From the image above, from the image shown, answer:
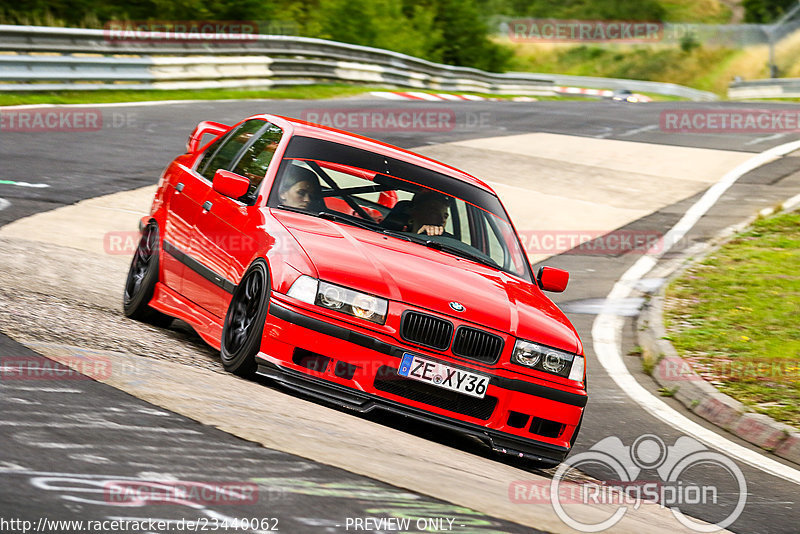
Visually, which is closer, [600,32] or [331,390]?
[331,390]

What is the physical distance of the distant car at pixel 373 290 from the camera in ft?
17.9

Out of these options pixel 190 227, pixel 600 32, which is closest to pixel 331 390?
pixel 190 227

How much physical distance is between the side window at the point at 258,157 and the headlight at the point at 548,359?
2.08 metres

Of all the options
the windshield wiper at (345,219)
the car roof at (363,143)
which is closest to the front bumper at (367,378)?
the windshield wiper at (345,219)

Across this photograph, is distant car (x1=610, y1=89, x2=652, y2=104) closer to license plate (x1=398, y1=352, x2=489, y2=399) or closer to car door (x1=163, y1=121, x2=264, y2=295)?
car door (x1=163, y1=121, x2=264, y2=295)

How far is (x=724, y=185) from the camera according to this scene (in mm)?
17219

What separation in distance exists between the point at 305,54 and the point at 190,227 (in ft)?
68.9

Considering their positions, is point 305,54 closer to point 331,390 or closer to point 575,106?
point 575,106

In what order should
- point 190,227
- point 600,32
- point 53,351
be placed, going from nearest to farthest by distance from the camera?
point 53,351, point 190,227, point 600,32

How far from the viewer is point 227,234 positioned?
6512mm

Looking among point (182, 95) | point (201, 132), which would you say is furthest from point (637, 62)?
point (201, 132)

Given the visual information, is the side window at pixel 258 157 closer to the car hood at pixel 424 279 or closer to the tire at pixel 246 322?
the car hood at pixel 424 279

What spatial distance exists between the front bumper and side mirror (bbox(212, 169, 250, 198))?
1.20 metres

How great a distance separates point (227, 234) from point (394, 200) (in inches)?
44.9
